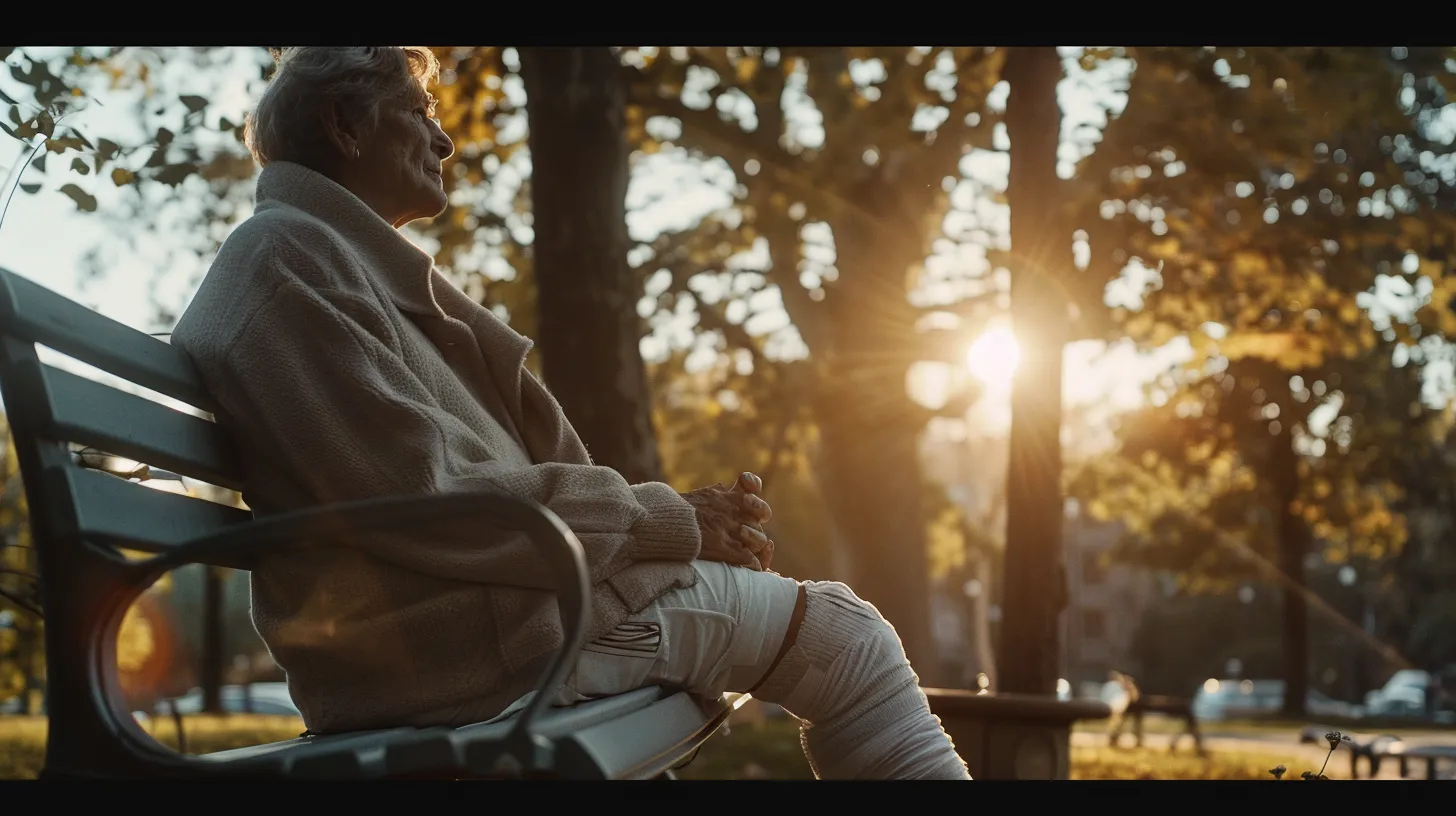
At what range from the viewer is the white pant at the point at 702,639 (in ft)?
8.77

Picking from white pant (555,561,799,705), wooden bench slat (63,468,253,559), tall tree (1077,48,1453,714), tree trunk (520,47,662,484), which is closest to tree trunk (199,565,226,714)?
tall tree (1077,48,1453,714)

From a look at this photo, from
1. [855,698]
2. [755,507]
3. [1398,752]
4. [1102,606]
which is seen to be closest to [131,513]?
[755,507]

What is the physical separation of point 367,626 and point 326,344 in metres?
0.44

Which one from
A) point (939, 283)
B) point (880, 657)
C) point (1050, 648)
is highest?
point (939, 283)

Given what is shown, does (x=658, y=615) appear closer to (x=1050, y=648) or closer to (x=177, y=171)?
(x=177, y=171)

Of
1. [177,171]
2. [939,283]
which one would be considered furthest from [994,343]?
[177,171]

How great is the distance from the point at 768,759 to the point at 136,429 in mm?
8577

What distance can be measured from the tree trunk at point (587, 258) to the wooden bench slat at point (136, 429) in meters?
4.44

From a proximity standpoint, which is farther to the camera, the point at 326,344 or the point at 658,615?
the point at 658,615

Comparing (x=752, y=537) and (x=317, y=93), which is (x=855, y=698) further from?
(x=317, y=93)

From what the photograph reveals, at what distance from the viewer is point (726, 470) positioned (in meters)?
20.9

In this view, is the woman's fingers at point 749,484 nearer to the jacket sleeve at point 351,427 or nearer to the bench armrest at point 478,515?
the jacket sleeve at point 351,427

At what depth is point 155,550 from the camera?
92.7 inches

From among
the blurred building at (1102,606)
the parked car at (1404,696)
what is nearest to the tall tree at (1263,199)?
the parked car at (1404,696)
